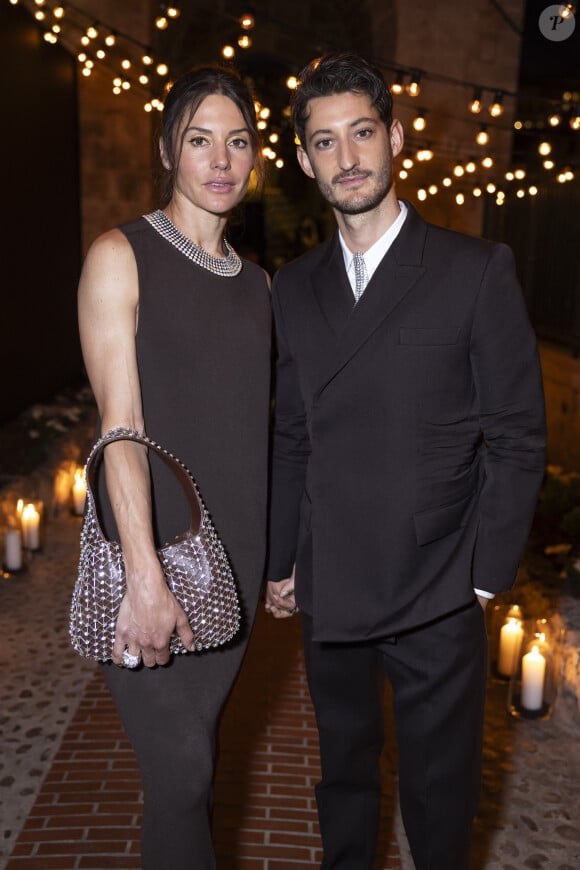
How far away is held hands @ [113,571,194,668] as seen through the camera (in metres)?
1.72

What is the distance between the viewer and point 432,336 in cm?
198

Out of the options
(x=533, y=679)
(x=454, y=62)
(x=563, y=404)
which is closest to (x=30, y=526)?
(x=533, y=679)

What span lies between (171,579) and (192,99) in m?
1.08

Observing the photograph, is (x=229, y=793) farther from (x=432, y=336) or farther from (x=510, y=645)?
(x=432, y=336)

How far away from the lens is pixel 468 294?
6.48 ft

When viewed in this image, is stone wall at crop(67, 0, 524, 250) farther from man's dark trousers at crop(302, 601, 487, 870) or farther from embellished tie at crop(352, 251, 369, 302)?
man's dark trousers at crop(302, 601, 487, 870)

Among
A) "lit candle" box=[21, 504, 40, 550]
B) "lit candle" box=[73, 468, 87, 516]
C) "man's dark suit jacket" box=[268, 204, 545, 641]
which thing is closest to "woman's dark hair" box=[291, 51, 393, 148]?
"man's dark suit jacket" box=[268, 204, 545, 641]

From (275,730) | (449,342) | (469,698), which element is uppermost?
(449,342)

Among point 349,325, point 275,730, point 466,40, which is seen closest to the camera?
point 349,325

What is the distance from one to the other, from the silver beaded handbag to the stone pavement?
0.59 m

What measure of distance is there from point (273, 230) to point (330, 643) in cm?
1509

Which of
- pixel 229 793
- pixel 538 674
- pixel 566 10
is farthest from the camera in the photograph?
pixel 566 10

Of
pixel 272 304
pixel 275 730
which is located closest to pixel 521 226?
pixel 275 730

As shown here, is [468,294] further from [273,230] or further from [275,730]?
[273,230]
